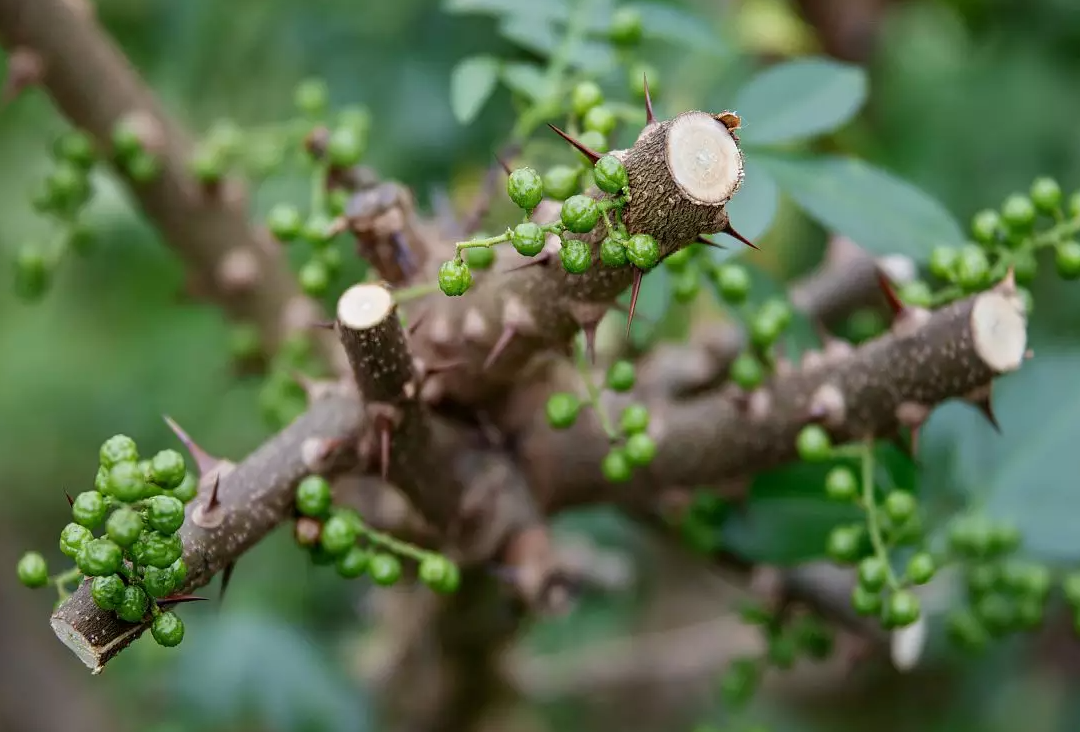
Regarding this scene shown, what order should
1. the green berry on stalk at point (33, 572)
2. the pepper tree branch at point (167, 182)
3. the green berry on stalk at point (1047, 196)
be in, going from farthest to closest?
1. the pepper tree branch at point (167, 182)
2. the green berry on stalk at point (1047, 196)
3. the green berry on stalk at point (33, 572)

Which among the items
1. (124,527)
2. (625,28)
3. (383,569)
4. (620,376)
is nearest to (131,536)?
(124,527)

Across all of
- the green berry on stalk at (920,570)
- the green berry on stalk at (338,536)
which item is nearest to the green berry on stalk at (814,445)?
the green berry on stalk at (920,570)

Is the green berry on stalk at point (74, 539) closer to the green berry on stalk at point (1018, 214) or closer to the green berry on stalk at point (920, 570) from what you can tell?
the green berry on stalk at point (920, 570)

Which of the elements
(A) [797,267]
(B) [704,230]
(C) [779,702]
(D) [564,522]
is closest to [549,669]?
(D) [564,522]

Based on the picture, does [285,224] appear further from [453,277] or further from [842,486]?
[842,486]

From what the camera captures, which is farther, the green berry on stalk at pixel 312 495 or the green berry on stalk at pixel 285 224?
the green berry on stalk at pixel 285 224

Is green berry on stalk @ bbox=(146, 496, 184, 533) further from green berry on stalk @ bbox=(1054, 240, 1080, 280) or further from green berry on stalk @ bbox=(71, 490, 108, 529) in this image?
green berry on stalk @ bbox=(1054, 240, 1080, 280)
